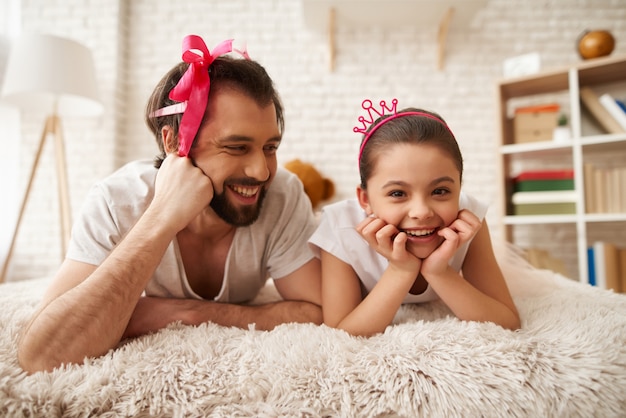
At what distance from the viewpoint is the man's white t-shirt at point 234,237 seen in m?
1.13

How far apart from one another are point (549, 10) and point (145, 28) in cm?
315

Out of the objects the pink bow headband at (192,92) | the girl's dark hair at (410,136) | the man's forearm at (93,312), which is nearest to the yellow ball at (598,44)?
the girl's dark hair at (410,136)

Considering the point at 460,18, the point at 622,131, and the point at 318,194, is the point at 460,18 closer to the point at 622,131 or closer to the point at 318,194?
the point at 622,131

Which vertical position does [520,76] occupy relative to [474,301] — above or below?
above

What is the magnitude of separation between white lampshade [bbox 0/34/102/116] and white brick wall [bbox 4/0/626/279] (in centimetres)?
57

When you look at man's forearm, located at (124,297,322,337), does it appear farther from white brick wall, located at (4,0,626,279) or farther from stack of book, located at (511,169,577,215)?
white brick wall, located at (4,0,626,279)

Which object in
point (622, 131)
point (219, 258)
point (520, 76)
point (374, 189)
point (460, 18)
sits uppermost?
point (460, 18)

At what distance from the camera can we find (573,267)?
9.96 feet

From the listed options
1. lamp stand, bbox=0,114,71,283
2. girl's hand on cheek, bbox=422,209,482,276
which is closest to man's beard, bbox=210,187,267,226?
girl's hand on cheek, bbox=422,209,482,276

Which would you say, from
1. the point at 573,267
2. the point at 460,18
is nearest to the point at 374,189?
the point at 460,18

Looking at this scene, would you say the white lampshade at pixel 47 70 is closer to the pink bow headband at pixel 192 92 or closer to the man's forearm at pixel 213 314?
the pink bow headband at pixel 192 92

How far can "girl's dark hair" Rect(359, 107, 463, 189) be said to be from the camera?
981mm

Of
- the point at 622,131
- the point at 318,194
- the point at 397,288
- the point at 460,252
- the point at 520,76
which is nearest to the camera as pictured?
the point at 397,288

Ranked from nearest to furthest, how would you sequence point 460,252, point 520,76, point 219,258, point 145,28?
1. point 460,252
2. point 219,258
3. point 520,76
4. point 145,28
